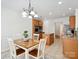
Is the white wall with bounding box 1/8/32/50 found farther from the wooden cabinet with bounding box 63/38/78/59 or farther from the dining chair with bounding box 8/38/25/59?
the wooden cabinet with bounding box 63/38/78/59

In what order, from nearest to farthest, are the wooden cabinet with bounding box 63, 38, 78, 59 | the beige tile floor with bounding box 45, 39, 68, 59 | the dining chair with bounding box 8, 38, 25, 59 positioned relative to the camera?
the dining chair with bounding box 8, 38, 25, 59 < the wooden cabinet with bounding box 63, 38, 78, 59 < the beige tile floor with bounding box 45, 39, 68, 59

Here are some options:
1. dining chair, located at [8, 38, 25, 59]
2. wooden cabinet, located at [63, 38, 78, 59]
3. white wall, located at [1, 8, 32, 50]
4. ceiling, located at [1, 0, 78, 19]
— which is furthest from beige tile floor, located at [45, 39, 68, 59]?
ceiling, located at [1, 0, 78, 19]

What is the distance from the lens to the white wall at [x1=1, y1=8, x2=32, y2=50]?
14.3 feet

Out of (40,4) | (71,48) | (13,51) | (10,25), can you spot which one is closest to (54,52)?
(71,48)

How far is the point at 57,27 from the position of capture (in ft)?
40.0

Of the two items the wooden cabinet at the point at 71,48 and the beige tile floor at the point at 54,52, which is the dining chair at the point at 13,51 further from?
the wooden cabinet at the point at 71,48

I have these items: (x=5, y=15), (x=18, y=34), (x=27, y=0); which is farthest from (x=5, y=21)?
(x=27, y=0)

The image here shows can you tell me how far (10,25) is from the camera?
15.5 feet

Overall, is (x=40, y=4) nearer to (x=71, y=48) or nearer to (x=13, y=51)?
(x=71, y=48)

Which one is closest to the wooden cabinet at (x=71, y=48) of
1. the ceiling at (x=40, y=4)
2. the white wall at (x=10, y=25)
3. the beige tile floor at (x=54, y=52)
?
the beige tile floor at (x=54, y=52)

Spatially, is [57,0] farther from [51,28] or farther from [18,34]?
[51,28]

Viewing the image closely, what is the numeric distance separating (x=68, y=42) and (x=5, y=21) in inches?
117

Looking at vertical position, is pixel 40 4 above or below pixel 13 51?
above

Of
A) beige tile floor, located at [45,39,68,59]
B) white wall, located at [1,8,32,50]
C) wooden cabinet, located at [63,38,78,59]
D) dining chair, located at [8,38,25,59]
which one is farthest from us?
white wall, located at [1,8,32,50]
